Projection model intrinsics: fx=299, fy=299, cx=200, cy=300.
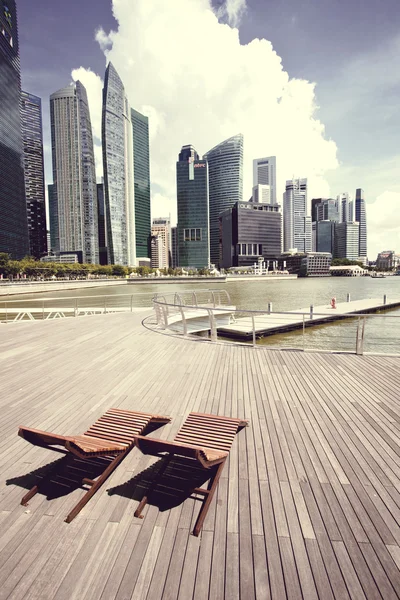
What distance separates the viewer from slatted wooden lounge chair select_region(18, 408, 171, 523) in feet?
9.22

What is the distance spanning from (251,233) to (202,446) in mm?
186081

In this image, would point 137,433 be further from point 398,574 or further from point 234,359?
point 234,359

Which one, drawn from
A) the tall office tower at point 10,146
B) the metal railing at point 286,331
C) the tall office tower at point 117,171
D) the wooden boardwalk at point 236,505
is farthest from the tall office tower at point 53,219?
the wooden boardwalk at point 236,505

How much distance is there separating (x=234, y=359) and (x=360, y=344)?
3.26 m

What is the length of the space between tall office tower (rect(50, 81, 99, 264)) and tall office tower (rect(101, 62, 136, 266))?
17610mm

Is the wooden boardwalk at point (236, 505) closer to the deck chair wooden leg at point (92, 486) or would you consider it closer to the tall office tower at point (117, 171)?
the deck chair wooden leg at point (92, 486)

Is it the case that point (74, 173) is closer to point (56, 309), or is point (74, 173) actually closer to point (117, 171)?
point (117, 171)

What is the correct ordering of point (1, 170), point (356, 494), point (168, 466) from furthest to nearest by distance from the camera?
point (1, 170)
point (168, 466)
point (356, 494)

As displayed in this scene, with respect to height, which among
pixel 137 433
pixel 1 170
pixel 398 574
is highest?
pixel 1 170

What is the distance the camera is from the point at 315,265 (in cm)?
18262

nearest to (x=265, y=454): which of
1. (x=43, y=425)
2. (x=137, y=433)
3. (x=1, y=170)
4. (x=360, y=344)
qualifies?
(x=137, y=433)

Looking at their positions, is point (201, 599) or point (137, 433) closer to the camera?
point (201, 599)

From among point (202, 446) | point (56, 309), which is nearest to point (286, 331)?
point (56, 309)

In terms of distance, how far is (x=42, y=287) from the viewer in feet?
234
